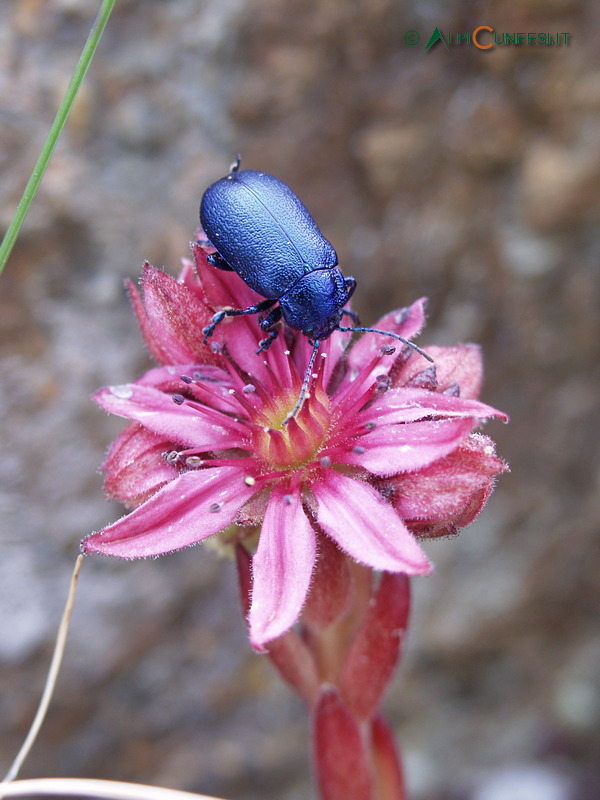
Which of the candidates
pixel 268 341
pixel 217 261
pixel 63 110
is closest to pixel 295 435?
pixel 268 341

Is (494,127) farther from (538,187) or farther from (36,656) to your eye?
(36,656)

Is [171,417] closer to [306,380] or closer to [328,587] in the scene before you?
[306,380]


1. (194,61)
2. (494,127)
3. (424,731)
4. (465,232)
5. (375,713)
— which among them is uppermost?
(194,61)

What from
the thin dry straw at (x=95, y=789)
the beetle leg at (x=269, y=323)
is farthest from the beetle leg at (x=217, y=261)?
the thin dry straw at (x=95, y=789)

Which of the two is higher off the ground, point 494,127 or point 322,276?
point 494,127

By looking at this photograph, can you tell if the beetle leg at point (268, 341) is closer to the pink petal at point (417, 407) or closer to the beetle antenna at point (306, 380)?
the beetle antenna at point (306, 380)

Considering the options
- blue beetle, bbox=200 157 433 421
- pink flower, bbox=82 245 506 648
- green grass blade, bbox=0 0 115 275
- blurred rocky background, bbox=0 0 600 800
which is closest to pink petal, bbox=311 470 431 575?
pink flower, bbox=82 245 506 648

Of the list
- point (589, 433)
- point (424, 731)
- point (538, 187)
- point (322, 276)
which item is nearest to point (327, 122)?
point (538, 187)
